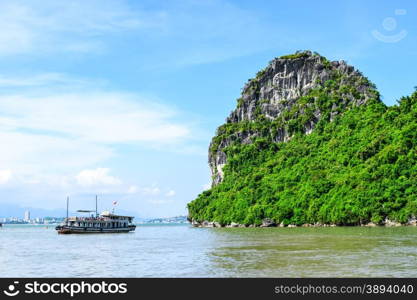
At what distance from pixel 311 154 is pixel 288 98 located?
30.6 meters

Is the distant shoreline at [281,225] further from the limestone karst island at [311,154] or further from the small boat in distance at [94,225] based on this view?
the small boat in distance at [94,225]

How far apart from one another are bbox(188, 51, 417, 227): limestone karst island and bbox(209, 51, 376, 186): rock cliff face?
0.32 meters

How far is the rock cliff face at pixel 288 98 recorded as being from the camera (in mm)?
144250

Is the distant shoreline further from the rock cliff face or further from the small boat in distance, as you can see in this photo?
the small boat in distance

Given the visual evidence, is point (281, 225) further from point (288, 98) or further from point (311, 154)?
point (288, 98)

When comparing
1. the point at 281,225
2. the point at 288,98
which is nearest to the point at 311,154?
the point at 281,225

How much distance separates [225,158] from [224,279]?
136696mm

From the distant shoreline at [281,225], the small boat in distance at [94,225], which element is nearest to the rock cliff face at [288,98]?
the distant shoreline at [281,225]

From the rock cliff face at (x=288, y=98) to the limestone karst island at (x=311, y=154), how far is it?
1.06 feet

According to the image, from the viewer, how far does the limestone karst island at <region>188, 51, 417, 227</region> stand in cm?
9644

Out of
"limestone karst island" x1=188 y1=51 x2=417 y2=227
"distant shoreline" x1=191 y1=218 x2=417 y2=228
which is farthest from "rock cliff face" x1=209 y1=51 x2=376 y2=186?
"distant shoreline" x1=191 y1=218 x2=417 y2=228

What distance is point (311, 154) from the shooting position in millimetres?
132375

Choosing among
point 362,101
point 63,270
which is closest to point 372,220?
point 362,101

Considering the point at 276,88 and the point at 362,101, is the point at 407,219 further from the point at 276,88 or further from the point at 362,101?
the point at 276,88
